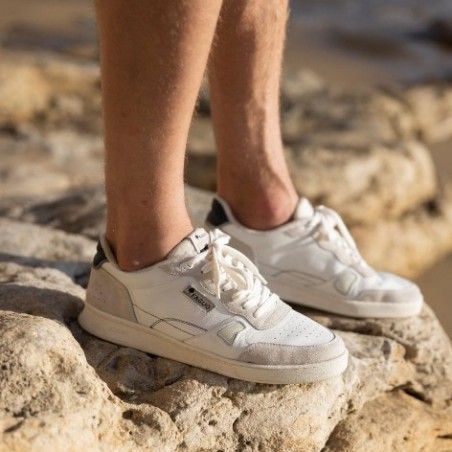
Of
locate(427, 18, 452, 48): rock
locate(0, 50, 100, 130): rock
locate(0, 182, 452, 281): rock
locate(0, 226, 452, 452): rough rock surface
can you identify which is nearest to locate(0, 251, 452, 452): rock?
locate(0, 226, 452, 452): rough rock surface

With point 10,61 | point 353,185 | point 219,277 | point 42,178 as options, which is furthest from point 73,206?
point 10,61

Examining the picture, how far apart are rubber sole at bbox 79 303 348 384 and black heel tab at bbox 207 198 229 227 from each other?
0.43m

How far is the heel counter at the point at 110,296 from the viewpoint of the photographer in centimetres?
181

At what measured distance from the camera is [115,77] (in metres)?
1.64

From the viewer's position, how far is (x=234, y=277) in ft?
5.88

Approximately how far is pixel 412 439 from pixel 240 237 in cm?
60

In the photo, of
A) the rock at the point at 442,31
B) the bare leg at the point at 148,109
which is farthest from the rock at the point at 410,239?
the rock at the point at 442,31

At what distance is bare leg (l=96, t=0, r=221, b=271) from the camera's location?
5.19 ft

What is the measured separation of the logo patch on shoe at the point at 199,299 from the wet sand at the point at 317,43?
5.55 meters

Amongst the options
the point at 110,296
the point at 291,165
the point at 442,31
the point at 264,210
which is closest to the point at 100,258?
the point at 110,296

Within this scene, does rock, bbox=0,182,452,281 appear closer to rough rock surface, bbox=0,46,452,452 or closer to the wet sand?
rough rock surface, bbox=0,46,452,452

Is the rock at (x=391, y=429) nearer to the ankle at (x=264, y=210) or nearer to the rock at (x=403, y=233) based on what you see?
the ankle at (x=264, y=210)

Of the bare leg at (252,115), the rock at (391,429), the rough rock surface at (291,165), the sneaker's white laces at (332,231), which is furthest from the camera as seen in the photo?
the rough rock surface at (291,165)

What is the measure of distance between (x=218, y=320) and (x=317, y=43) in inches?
269
